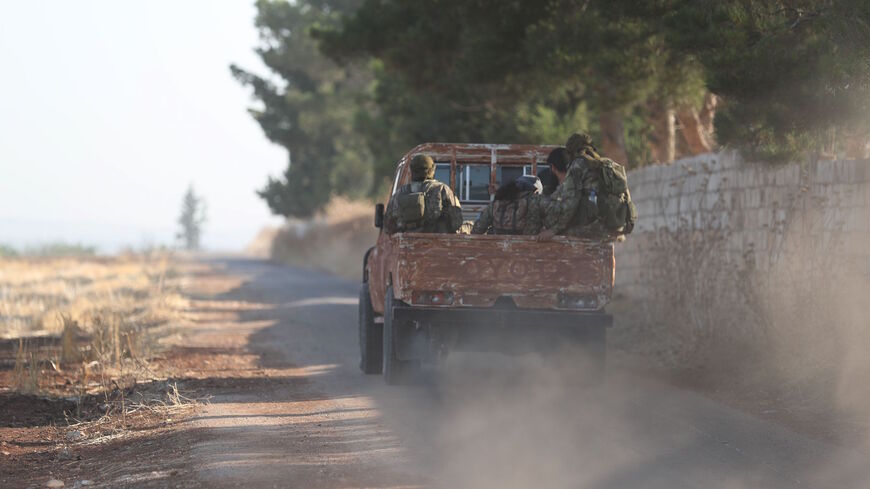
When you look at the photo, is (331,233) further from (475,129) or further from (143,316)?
(143,316)

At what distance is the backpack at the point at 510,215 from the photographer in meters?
10.7

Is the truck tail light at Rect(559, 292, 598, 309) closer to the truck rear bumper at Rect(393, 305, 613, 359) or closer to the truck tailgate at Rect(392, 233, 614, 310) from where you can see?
the truck tailgate at Rect(392, 233, 614, 310)

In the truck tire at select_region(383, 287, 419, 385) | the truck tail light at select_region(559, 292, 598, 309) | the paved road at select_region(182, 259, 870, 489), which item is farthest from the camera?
the truck tire at select_region(383, 287, 419, 385)

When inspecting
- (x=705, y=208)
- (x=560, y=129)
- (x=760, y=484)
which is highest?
(x=560, y=129)

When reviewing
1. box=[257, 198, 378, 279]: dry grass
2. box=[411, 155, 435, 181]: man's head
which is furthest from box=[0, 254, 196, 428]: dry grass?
box=[257, 198, 378, 279]: dry grass

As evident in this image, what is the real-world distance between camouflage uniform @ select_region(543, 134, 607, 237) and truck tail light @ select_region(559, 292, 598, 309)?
1.92 feet

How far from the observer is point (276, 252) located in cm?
5934

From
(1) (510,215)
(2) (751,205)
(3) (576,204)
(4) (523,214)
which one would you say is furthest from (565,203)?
(2) (751,205)

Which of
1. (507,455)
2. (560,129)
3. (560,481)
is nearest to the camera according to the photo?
(560,481)

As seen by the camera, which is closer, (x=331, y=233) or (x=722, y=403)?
(x=722, y=403)

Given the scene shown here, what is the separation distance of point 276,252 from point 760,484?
53222 mm

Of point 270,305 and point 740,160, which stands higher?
point 740,160

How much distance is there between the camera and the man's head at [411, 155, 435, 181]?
10.9 meters

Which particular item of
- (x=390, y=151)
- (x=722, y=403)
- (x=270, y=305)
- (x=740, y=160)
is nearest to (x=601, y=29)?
(x=740, y=160)
